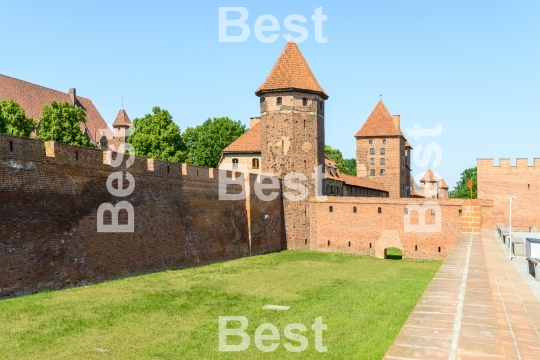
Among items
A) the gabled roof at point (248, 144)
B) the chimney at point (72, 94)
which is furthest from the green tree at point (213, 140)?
the chimney at point (72, 94)

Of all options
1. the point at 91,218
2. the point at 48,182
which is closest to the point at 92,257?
the point at 91,218

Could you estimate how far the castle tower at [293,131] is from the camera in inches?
1046

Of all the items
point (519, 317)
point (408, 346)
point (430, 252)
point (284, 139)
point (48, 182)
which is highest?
point (284, 139)

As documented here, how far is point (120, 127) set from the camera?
54.6 meters

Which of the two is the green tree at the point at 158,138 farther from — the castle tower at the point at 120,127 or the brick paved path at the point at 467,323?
the brick paved path at the point at 467,323

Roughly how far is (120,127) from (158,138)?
2238 cm

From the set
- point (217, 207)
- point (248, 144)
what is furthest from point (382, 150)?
point (217, 207)

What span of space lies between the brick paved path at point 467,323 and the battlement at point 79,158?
10166 mm

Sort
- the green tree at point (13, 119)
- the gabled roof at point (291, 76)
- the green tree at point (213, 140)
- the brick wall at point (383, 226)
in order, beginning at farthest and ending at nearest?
the green tree at point (213, 140) → the gabled roof at point (291, 76) → the brick wall at point (383, 226) → the green tree at point (13, 119)

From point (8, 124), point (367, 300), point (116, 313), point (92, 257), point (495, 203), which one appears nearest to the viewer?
point (116, 313)

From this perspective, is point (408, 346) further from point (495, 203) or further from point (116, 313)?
point (495, 203)

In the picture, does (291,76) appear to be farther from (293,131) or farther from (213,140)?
(213,140)

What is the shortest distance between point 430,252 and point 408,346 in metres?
23.9

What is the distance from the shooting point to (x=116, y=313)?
33.5 ft
